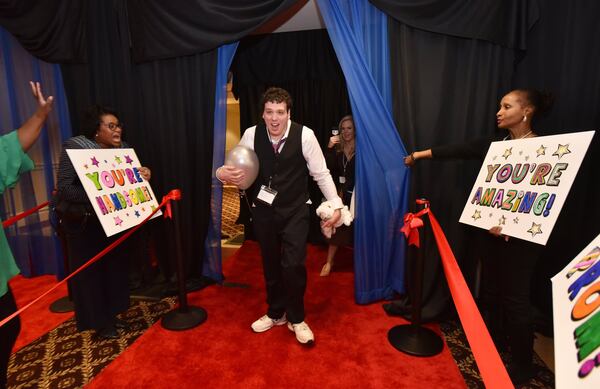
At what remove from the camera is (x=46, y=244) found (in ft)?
10.9

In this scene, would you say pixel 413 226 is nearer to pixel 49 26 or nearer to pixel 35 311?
pixel 35 311

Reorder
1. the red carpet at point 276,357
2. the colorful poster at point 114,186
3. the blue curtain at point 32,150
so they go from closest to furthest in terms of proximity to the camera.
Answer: the red carpet at point 276,357 < the colorful poster at point 114,186 < the blue curtain at point 32,150

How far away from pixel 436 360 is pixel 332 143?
2.22m

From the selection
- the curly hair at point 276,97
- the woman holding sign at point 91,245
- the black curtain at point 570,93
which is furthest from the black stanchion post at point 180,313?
the black curtain at point 570,93

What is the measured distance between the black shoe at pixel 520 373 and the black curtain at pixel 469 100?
23.2 inches

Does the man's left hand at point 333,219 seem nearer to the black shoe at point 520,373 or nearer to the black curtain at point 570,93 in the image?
the black shoe at point 520,373

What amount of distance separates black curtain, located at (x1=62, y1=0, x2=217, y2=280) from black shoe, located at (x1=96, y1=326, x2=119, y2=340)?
86 cm

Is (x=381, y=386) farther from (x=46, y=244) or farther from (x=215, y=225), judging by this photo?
(x=46, y=244)

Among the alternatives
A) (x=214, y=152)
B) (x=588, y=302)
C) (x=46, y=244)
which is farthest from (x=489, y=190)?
(x=46, y=244)

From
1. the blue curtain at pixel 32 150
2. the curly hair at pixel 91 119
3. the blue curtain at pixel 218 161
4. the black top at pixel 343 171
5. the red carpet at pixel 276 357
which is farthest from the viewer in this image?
the black top at pixel 343 171

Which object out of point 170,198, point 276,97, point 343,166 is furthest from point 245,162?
point 343,166

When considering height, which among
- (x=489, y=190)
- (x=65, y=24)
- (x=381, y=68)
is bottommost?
(x=489, y=190)

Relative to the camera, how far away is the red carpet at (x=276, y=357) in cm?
184

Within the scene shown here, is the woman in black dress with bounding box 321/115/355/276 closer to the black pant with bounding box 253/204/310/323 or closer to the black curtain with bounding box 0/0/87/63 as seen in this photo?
the black pant with bounding box 253/204/310/323
